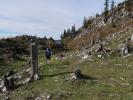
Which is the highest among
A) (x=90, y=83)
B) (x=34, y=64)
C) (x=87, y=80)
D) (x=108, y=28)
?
(x=108, y=28)

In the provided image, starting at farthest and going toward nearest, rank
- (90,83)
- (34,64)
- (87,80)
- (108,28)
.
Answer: (108,28)
(34,64)
(87,80)
(90,83)

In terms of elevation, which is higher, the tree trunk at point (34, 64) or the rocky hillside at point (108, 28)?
A: the rocky hillside at point (108, 28)

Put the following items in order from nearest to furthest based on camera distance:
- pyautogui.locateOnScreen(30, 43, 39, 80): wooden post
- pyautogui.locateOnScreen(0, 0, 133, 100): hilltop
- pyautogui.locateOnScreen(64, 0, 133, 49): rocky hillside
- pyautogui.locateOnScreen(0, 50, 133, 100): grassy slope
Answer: pyautogui.locateOnScreen(0, 50, 133, 100): grassy slope < pyautogui.locateOnScreen(0, 0, 133, 100): hilltop < pyautogui.locateOnScreen(30, 43, 39, 80): wooden post < pyautogui.locateOnScreen(64, 0, 133, 49): rocky hillside

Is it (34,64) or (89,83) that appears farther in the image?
(34,64)

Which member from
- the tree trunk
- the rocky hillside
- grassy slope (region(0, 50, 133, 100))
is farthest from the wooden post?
the rocky hillside

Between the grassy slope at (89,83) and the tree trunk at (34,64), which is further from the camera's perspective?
the tree trunk at (34,64)

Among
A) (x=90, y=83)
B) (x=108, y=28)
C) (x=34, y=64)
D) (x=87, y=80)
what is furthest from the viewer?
(x=108, y=28)

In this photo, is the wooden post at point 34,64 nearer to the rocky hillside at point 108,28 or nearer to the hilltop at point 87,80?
the hilltop at point 87,80

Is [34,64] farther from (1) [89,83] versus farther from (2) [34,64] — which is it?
(1) [89,83]

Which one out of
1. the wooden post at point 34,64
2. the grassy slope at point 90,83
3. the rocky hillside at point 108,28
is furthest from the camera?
the rocky hillside at point 108,28

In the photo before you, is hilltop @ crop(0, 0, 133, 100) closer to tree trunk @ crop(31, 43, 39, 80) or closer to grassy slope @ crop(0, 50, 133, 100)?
grassy slope @ crop(0, 50, 133, 100)

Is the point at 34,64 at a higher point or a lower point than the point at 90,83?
higher

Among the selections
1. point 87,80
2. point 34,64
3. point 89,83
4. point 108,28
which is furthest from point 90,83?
point 108,28

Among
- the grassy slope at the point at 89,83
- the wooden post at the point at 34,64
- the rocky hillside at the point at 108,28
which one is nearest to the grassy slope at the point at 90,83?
the grassy slope at the point at 89,83
